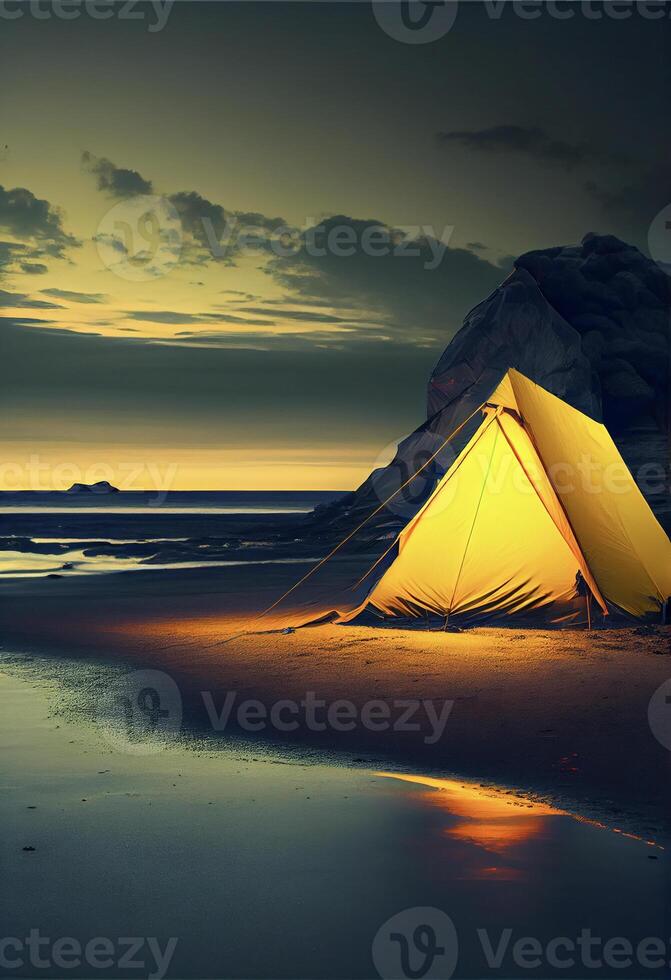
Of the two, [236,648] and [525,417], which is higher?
[525,417]

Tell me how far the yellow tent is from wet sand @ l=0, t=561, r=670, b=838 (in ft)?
2.65

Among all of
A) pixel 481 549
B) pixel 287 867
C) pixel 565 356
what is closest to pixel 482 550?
pixel 481 549

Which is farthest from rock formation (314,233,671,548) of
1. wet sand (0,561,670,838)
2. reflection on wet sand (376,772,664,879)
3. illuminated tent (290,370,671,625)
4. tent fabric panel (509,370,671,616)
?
reflection on wet sand (376,772,664,879)

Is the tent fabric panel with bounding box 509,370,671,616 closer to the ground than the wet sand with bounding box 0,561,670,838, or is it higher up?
higher up

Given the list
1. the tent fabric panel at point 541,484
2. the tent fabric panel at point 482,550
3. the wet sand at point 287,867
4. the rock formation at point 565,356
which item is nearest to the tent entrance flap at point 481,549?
the tent fabric panel at point 482,550

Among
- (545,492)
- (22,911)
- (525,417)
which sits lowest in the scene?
(22,911)

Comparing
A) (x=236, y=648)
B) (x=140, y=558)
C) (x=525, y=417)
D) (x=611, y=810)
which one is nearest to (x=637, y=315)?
(x=140, y=558)

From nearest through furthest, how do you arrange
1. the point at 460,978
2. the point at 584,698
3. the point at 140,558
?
1. the point at 460,978
2. the point at 584,698
3. the point at 140,558

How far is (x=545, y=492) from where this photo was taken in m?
15.6

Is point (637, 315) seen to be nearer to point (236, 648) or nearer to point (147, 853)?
point (236, 648)

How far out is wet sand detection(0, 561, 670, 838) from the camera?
26.7 ft

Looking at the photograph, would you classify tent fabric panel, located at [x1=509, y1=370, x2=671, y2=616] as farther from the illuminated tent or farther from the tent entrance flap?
the tent entrance flap

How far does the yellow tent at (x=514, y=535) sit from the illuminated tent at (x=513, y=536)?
0.05ft

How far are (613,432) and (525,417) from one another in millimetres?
31213
